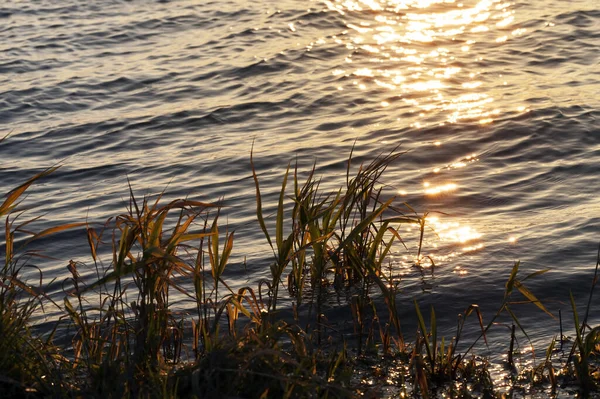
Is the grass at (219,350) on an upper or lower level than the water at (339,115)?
upper

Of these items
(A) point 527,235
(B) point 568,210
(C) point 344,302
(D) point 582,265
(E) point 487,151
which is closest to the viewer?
(C) point 344,302

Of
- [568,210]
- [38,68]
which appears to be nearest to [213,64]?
[38,68]

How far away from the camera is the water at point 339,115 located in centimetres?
628

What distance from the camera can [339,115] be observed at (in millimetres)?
9859

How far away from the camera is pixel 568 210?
262 inches

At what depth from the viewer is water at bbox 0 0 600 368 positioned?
6.28 metres

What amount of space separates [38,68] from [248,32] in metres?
3.25

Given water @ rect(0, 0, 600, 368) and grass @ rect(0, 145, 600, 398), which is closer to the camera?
grass @ rect(0, 145, 600, 398)

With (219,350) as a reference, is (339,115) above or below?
below

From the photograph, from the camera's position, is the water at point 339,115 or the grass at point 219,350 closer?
the grass at point 219,350

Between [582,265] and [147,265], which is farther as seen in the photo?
[582,265]

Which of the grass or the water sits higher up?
the grass

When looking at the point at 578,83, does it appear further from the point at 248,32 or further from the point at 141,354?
the point at 141,354

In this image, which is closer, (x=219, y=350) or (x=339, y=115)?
(x=219, y=350)
